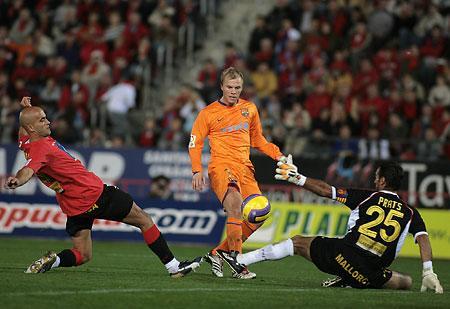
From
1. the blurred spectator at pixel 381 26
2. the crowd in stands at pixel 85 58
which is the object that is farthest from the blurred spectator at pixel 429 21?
the crowd in stands at pixel 85 58

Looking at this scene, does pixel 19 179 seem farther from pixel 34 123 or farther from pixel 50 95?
pixel 50 95

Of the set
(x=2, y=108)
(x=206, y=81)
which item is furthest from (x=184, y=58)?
(x=2, y=108)

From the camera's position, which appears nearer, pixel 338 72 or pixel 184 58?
pixel 338 72

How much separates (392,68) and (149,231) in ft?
41.8

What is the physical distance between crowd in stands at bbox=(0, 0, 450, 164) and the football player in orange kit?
29.2 feet

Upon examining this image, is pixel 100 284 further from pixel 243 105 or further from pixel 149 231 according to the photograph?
pixel 243 105

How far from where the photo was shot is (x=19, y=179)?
34.9ft

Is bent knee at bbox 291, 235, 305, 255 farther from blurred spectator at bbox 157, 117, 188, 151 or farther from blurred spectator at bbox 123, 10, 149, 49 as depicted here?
blurred spectator at bbox 123, 10, 149, 49

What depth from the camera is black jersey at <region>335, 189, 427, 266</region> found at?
36.6 ft

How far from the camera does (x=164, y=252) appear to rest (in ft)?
38.7

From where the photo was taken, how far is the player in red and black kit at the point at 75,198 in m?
11.5

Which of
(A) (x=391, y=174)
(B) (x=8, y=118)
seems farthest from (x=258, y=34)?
(A) (x=391, y=174)

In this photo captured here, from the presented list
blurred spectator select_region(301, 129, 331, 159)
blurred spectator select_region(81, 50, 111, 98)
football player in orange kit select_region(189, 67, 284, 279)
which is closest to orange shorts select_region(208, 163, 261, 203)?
football player in orange kit select_region(189, 67, 284, 279)

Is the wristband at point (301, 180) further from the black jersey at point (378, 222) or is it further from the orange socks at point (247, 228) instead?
the orange socks at point (247, 228)
